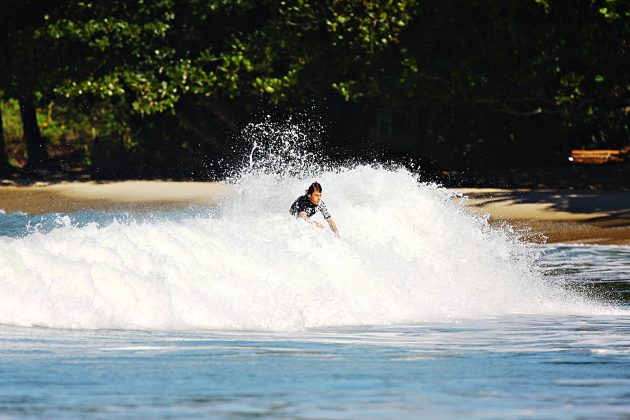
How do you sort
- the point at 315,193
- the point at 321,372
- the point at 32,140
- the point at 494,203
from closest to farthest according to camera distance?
the point at 321,372, the point at 315,193, the point at 494,203, the point at 32,140

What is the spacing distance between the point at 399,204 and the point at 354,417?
42.2 feet

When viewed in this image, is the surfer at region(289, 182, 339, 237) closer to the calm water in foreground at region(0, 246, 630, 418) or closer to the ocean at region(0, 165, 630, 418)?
the ocean at region(0, 165, 630, 418)

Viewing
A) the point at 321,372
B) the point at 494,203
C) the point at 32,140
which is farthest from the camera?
the point at 32,140

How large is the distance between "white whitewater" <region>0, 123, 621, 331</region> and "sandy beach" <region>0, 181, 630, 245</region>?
4.98 metres

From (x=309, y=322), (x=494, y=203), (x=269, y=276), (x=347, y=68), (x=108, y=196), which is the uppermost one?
(x=347, y=68)

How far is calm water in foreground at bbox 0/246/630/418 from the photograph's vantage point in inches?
371

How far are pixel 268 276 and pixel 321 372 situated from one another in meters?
4.79

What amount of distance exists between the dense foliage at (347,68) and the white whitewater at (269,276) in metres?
14.0

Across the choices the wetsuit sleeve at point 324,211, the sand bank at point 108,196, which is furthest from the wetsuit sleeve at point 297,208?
the sand bank at point 108,196

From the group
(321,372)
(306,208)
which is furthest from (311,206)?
(321,372)

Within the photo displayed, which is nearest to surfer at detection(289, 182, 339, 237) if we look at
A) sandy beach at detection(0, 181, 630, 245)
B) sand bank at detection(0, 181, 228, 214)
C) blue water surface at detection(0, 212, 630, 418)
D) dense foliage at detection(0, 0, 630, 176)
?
blue water surface at detection(0, 212, 630, 418)

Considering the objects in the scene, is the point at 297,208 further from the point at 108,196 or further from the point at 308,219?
the point at 108,196

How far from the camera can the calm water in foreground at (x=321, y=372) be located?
943cm

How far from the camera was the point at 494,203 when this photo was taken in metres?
29.9
